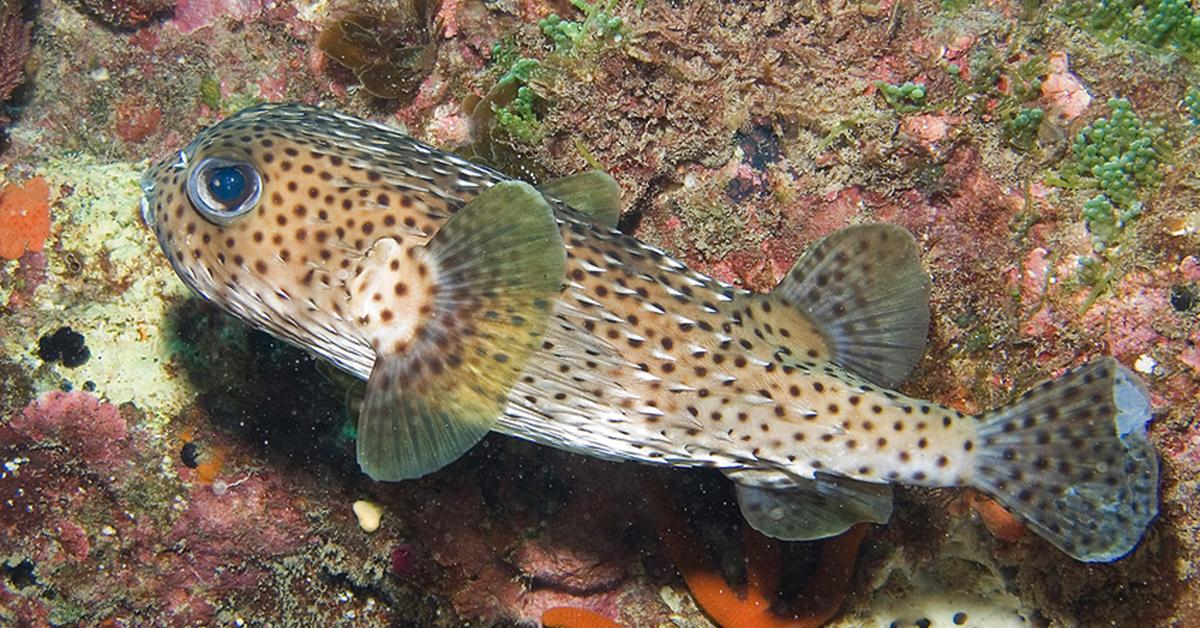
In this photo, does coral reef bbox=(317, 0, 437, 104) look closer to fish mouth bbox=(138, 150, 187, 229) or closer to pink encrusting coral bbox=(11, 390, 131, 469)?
fish mouth bbox=(138, 150, 187, 229)

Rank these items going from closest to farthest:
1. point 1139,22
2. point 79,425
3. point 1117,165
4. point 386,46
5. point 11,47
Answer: point 1117,165 → point 1139,22 → point 386,46 → point 79,425 → point 11,47

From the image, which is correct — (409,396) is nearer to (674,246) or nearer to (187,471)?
(674,246)

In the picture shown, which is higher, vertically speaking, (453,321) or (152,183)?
(453,321)

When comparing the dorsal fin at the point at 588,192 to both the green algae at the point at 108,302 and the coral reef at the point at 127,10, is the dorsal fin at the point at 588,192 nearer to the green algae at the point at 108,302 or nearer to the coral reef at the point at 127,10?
the green algae at the point at 108,302

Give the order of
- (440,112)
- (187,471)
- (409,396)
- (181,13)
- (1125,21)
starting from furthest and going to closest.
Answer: (181,13) < (187,471) < (440,112) < (1125,21) < (409,396)

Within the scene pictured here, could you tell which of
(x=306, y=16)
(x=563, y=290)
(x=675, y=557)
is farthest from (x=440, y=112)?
(x=675, y=557)

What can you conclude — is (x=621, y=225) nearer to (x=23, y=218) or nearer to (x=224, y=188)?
(x=224, y=188)

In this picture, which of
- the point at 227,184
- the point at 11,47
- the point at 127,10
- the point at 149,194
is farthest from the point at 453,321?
the point at 11,47

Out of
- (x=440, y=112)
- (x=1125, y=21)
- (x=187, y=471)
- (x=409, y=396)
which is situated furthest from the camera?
(x=187, y=471)
